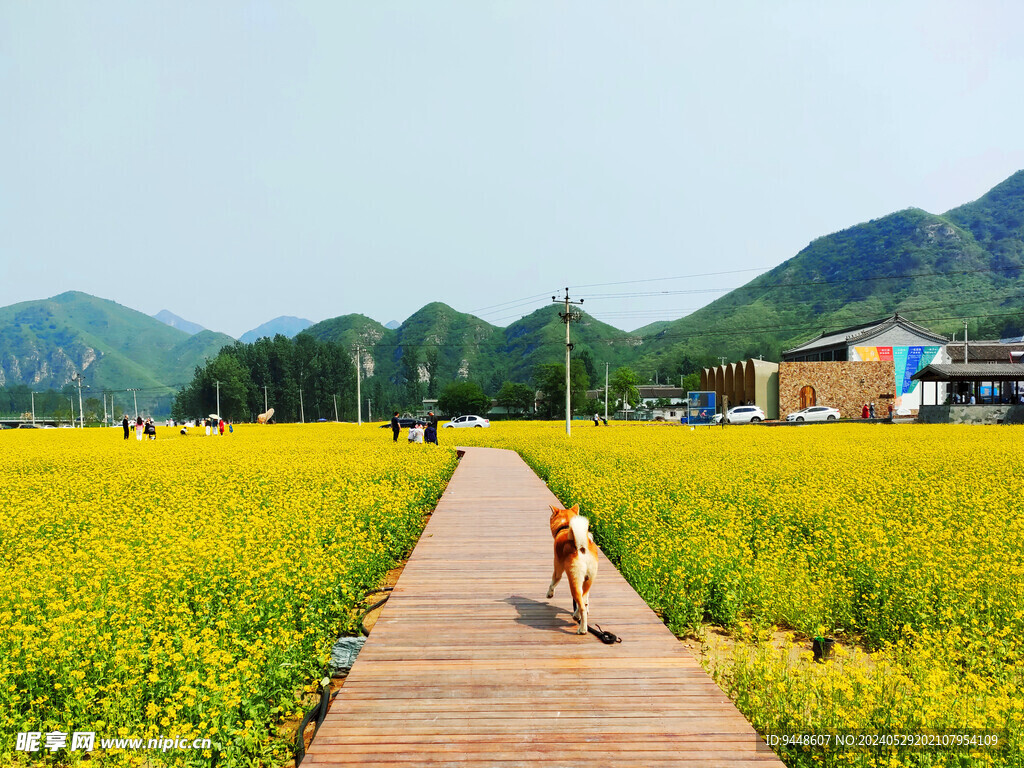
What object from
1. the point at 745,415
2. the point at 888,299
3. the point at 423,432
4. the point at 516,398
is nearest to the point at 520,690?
the point at 423,432

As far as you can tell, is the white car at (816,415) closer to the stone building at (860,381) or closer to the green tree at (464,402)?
the stone building at (860,381)

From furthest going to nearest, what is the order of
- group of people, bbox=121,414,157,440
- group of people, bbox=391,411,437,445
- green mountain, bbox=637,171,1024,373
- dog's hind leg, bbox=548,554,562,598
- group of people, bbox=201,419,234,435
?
green mountain, bbox=637,171,1024,373, group of people, bbox=201,419,234,435, group of people, bbox=121,414,157,440, group of people, bbox=391,411,437,445, dog's hind leg, bbox=548,554,562,598

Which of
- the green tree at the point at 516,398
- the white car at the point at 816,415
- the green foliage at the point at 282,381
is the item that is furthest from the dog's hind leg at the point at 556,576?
the green foliage at the point at 282,381

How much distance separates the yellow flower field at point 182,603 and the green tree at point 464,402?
101912 millimetres

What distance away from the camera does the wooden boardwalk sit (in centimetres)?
405

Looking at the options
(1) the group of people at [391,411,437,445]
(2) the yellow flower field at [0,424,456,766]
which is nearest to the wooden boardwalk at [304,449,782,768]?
(2) the yellow flower field at [0,424,456,766]

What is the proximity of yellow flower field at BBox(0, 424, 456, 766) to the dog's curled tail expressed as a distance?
2637mm

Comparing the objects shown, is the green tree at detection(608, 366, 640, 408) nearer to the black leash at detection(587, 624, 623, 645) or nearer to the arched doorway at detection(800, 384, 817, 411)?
the arched doorway at detection(800, 384, 817, 411)

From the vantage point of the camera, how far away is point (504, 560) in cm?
897

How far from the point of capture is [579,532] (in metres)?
6.01

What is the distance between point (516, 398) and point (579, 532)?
115 metres

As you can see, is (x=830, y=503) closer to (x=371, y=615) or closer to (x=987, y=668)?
(x=987, y=668)

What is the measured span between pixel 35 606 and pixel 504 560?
5.39 m

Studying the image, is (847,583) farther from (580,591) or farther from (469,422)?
(469,422)
